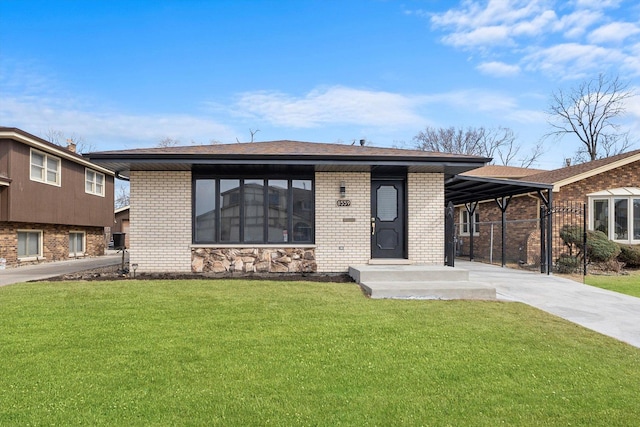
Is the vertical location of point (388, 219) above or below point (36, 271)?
above

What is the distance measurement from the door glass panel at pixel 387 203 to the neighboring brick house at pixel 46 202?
10.8 m

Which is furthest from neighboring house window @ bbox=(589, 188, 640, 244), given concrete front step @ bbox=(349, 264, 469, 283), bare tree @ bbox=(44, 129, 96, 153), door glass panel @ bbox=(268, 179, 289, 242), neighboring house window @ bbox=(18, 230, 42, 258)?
bare tree @ bbox=(44, 129, 96, 153)

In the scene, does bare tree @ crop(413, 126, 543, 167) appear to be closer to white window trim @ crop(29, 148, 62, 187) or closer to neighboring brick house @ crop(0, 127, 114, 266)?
neighboring brick house @ crop(0, 127, 114, 266)

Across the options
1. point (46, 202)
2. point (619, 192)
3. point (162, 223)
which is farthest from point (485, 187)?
point (46, 202)

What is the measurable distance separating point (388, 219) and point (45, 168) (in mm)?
13019

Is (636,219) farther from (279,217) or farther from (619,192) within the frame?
(279,217)

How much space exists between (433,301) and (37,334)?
18.1ft

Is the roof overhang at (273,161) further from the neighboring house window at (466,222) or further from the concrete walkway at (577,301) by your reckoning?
the neighboring house window at (466,222)

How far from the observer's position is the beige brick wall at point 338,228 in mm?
9875

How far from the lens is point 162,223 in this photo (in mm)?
9680

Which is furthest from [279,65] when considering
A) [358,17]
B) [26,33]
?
[26,33]

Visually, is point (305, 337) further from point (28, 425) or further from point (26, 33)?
point (26, 33)

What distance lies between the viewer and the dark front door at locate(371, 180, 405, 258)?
10.1 m

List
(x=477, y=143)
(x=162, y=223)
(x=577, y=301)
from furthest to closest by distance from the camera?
(x=477, y=143)
(x=162, y=223)
(x=577, y=301)
